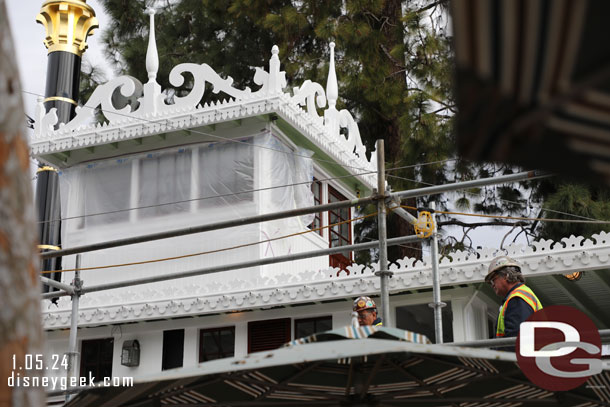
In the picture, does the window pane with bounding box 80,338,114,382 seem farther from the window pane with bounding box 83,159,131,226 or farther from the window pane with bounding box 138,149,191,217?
the window pane with bounding box 138,149,191,217

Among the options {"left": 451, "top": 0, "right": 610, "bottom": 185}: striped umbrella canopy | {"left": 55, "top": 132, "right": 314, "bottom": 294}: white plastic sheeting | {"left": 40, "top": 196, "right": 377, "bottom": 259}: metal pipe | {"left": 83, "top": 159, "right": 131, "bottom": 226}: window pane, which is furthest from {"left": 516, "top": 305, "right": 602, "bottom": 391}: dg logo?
{"left": 83, "top": 159, "right": 131, "bottom": 226}: window pane

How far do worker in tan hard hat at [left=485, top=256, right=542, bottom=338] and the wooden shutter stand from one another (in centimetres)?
682

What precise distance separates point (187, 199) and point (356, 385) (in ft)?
32.7

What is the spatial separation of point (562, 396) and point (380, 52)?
15.9m

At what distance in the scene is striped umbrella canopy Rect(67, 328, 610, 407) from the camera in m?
4.78

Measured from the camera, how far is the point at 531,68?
5.24 feet

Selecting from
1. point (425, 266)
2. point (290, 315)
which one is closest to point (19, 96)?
point (425, 266)

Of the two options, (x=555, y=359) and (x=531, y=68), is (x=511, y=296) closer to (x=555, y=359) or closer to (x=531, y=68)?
(x=555, y=359)

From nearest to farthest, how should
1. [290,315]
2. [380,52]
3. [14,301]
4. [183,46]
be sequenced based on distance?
[14,301]
[290,315]
[380,52]
[183,46]

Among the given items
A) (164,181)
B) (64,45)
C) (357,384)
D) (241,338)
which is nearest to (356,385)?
(357,384)

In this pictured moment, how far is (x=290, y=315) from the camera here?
13703 mm

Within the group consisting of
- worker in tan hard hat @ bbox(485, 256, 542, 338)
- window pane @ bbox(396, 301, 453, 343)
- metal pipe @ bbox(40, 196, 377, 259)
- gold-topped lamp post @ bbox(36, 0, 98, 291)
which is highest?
gold-topped lamp post @ bbox(36, 0, 98, 291)

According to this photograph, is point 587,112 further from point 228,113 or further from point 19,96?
point 228,113

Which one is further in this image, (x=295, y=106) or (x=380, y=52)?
(x=380, y=52)
